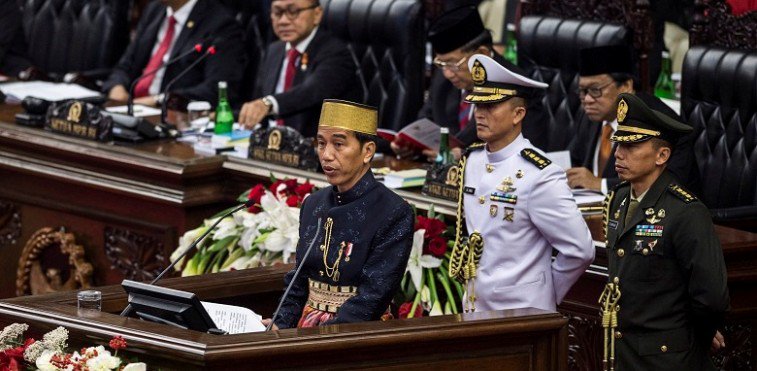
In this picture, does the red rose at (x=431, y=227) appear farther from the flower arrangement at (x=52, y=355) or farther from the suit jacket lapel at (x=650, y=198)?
the flower arrangement at (x=52, y=355)

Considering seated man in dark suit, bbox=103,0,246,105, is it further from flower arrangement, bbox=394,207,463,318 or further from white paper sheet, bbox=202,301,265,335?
white paper sheet, bbox=202,301,265,335

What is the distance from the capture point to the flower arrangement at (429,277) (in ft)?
14.8

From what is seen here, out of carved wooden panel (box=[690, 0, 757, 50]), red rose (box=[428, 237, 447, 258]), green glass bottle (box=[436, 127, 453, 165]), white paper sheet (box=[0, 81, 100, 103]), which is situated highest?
carved wooden panel (box=[690, 0, 757, 50])

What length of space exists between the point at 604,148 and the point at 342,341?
7.81 ft

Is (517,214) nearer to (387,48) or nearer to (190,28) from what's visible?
(387,48)

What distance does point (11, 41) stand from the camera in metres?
7.99

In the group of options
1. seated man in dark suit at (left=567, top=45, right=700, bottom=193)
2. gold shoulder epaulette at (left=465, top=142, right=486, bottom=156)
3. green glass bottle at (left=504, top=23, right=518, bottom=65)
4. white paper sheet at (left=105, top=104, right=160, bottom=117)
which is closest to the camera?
→ gold shoulder epaulette at (left=465, top=142, right=486, bottom=156)

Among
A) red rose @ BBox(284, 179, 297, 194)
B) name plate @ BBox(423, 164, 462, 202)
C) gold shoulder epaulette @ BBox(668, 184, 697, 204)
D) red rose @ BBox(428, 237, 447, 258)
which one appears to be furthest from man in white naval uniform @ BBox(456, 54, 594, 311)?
red rose @ BBox(284, 179, 297, 194)

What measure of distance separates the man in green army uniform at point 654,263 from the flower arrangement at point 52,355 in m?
1.33

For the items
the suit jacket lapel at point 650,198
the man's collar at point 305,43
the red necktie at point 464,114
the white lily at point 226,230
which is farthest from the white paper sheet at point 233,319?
the man's collar at point 305,43

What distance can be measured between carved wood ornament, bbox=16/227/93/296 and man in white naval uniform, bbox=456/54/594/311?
7.31 feet

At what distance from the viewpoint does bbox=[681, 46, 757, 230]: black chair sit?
16.6 ft

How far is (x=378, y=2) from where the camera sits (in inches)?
253

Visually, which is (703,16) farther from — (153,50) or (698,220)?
(153,50)
